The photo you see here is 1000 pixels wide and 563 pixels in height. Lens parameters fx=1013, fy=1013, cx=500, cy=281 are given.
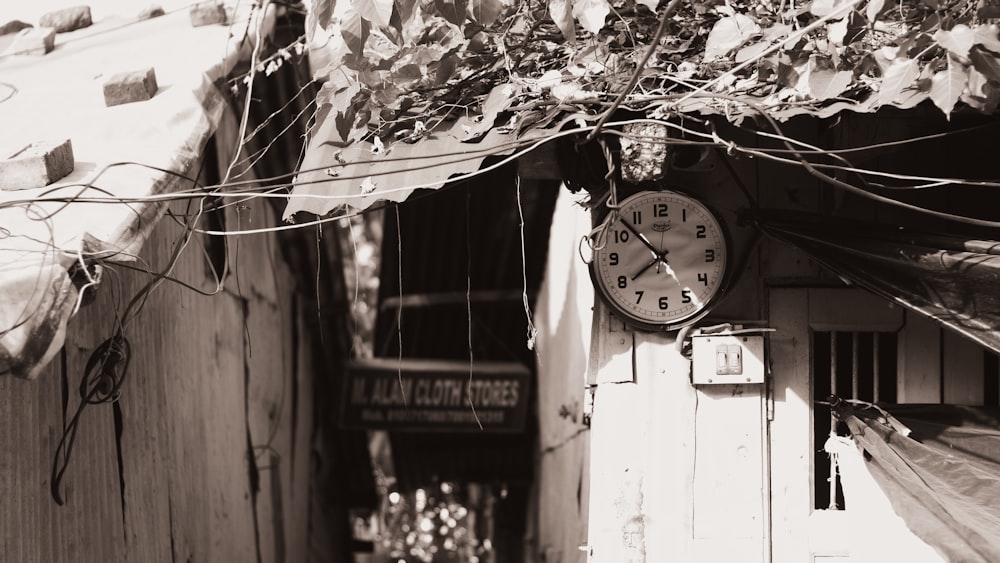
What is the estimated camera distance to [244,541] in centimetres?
779

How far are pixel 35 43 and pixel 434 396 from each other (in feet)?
17.1

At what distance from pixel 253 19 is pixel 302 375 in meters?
4.67

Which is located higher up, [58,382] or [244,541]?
[58,382]

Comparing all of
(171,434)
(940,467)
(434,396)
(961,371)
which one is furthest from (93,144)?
(434,396)

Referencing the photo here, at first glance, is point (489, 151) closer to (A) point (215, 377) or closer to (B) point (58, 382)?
(B) point (58, 382)

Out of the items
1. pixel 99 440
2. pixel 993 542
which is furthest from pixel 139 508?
→ pixel 993 542

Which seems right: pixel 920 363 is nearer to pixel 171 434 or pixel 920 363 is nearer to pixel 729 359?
pixel 729 359

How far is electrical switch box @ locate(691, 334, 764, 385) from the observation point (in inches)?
221

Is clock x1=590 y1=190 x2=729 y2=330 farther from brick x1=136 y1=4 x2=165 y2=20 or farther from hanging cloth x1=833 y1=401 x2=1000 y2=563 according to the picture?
brick x1=136 y1=4 x2=165 y2=20

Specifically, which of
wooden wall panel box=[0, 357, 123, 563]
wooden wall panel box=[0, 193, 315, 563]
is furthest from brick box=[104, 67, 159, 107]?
wooden wall panel box=[0, 357, 123, 563]

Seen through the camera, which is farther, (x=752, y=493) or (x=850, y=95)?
(x=752, y=493)

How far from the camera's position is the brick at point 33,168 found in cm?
486

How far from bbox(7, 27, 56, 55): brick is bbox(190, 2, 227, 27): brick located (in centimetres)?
103

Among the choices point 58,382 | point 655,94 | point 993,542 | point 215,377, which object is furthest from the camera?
point 215,377
